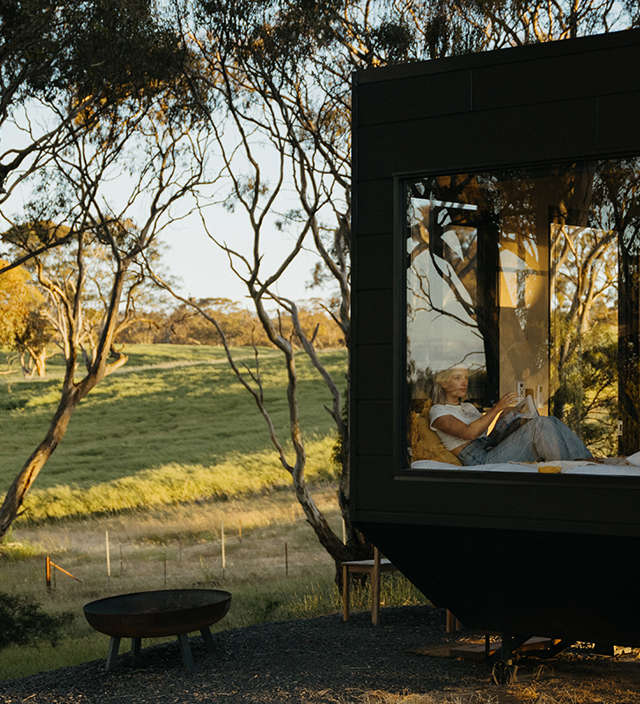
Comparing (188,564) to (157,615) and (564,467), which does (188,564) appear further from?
(564,467)

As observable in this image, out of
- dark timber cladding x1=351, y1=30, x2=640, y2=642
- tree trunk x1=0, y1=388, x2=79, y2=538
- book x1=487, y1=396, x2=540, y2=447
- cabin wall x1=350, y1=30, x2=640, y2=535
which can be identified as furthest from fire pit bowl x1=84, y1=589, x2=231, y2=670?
tree trunk x1=0, y1=388, x2=79, y2=538

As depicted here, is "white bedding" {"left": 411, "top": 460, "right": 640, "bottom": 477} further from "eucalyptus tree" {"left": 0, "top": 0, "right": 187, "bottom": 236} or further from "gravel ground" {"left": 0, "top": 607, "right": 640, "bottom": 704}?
"eucalyptus tree" {"left": 0, "top": 0, "right": 187, "bottom": 236}

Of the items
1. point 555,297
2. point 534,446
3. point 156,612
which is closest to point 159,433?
point 156,612

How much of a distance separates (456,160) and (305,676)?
332cm

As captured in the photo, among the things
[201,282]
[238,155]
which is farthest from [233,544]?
[201,282]

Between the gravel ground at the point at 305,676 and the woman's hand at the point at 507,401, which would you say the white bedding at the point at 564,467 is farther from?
the gravel ground at the point at 305,676

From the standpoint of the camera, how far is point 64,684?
6.11 meters

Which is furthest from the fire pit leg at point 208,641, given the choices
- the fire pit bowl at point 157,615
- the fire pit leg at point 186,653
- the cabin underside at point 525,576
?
the cabin underside at point 525,576

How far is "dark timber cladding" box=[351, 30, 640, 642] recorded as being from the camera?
4227 mm

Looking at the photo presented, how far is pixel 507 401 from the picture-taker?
471cm

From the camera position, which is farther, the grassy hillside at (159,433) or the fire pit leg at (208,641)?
the grassy hillside at (159,433)

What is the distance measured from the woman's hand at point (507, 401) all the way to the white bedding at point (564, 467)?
13.1 inches

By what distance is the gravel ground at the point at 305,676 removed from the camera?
5.55m

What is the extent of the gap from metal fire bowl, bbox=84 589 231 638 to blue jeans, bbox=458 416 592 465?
94.4 inches
